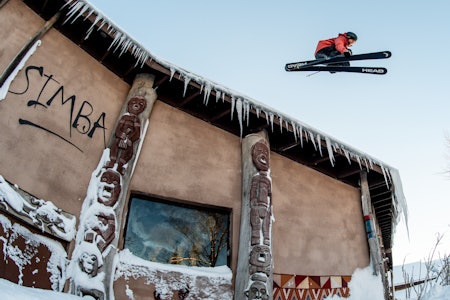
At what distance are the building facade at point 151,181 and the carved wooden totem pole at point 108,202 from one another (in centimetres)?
2

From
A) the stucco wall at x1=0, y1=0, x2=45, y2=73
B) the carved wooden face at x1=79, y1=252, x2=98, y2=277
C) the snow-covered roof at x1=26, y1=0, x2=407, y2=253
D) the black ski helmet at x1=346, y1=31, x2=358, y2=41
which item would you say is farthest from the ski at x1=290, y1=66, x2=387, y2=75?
the carved wooden face at x1=79, y1=252, x2=98, y2=277

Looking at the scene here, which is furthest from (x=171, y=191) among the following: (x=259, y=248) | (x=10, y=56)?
(x=10, y=56)

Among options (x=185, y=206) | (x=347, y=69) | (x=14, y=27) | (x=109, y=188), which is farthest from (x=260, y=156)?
(x=14, y=27)

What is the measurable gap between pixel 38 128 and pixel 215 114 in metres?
2.65

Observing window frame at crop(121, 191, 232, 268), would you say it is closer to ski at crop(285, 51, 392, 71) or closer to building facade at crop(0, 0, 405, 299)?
building facade at crop(0, 0, 405, 299)

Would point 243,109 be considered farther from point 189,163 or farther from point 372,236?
point 372,236

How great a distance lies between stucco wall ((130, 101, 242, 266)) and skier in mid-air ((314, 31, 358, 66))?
84.8 inches

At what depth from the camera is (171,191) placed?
5594mm

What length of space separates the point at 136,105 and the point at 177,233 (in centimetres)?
186

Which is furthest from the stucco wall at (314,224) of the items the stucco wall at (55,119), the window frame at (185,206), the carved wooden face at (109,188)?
the stucco wall at (55,119)

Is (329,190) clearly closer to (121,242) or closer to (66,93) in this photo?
(121,242)

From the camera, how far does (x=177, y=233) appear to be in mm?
5543

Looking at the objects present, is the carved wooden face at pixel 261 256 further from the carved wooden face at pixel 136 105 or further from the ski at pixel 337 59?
the ski at pixel 337 59

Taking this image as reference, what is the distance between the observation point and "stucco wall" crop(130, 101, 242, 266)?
220 inches
